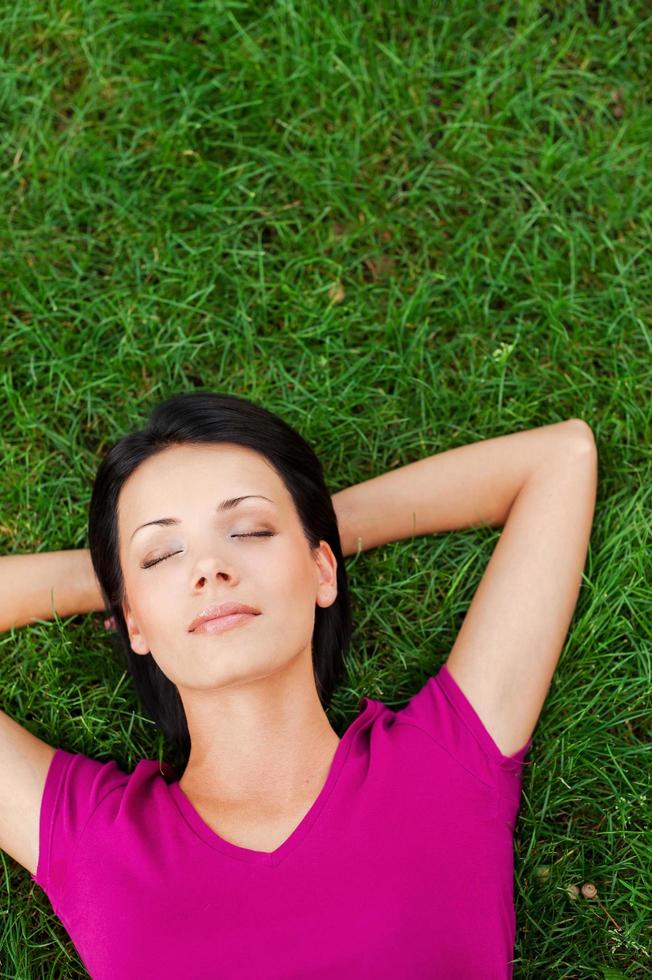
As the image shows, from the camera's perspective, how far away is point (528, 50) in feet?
16.0

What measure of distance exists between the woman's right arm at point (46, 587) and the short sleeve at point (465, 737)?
4.70 feet

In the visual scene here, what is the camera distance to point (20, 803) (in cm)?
357

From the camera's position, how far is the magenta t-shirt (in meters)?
3.23

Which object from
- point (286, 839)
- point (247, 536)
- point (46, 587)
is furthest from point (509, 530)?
point (46, 587)

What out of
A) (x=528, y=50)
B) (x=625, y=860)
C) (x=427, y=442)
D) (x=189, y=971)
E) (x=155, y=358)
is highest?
(x=528, y=50)

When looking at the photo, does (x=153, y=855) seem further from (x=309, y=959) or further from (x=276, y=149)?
(x=276, y=149)

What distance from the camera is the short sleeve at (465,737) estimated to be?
11.8 ft

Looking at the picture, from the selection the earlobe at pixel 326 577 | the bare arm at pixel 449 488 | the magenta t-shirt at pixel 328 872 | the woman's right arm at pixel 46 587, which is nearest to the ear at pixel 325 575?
the earlobe at pixel 326 577

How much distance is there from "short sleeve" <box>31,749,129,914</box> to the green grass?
0.55 m

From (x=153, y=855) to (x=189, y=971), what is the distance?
0.41 m

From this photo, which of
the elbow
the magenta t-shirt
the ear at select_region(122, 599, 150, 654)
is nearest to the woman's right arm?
the ear at select_region(122, 599, 150, 654)

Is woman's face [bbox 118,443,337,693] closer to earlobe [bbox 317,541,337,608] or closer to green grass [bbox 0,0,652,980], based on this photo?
earlobe [bbox 317,541,337,608]

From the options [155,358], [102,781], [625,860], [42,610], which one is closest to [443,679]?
[625,860]

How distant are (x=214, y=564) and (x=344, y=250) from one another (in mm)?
2067
